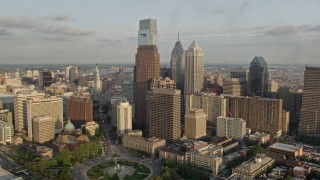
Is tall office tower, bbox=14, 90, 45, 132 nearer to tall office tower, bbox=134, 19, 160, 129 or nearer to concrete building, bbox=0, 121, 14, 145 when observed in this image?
concrete building, bbox=0, 121, 14, 145

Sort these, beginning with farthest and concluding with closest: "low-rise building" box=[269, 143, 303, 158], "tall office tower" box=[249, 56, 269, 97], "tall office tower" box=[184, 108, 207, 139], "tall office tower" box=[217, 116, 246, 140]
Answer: "tall office tower" box=[249, 56, 269, 97] → "tall office tower" box=[217, 116, 246, 140] → "tall office tower" box=[184, 108, 207, 139] → "low-rise building" box=[269, 143, 303, 158]

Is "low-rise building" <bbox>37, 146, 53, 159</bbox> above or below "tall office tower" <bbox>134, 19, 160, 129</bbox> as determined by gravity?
below

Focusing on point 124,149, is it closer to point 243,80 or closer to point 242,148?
point 242,148

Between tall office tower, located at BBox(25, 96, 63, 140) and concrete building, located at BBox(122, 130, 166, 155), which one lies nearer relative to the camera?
concrete building, located at BBox(122, 130, 166, 155)

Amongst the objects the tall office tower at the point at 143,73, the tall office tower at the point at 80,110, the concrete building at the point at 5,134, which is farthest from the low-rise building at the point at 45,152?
the tall office tower at the point at 143,73

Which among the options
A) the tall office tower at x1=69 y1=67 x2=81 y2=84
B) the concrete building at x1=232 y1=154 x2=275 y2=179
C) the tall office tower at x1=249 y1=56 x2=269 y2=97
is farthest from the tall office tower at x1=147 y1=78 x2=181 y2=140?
the tall office tower at x1=69 y1=67 x2=81 y2=84

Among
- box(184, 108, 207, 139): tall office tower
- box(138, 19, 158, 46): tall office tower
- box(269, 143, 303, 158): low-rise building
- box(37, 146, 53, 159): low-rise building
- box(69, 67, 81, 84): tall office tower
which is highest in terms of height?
box(138, 19, 158, 46): tall office tower

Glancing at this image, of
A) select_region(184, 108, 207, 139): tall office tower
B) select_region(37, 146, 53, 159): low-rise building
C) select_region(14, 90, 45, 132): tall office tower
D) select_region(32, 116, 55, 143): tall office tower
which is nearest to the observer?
select_region(37, 146, 53, 159): low-rise building
